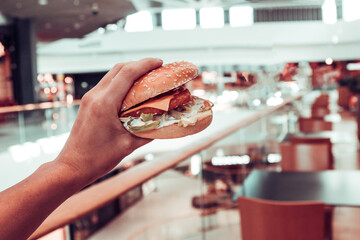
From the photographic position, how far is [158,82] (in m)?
0.71

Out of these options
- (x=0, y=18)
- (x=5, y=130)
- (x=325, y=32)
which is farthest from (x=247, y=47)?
(x=5, y=130)

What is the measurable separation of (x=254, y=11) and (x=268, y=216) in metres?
20.3

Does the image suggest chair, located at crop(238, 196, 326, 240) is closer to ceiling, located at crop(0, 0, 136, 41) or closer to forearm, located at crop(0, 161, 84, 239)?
forearm, located at crop(0, 161, 84, 239)

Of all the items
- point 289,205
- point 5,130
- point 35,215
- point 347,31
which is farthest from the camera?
point 347,31

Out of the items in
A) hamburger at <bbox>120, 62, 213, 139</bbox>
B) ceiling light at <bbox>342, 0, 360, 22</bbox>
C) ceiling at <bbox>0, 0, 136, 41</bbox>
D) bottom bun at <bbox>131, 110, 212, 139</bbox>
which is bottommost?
bottom bun at <bbox>131, 110, 212, 139</bbox>

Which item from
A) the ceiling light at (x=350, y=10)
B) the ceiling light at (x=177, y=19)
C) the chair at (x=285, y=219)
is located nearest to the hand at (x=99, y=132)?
the chair at (x=285, y=219)

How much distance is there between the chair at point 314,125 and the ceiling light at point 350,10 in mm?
14972

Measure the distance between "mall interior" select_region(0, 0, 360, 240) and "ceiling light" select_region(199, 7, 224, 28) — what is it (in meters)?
0.10

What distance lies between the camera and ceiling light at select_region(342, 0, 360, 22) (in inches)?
725

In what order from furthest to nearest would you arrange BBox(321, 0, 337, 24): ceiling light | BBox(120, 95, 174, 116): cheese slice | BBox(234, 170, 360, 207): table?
BBox(321, 0, 337, 24): ceiling light
BBox(234, 170, 360, 207): table
BBox(120, 95, 174, 116): cheese slice

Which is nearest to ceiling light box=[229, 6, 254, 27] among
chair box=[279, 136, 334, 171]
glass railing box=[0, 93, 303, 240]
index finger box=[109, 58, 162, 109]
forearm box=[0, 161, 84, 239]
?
glass railing box=[0, 93, 303, 240]

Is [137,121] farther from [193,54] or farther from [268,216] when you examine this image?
[193,54]

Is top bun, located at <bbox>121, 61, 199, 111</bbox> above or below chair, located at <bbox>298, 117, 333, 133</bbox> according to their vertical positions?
above

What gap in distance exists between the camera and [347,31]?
19203 millimetres
